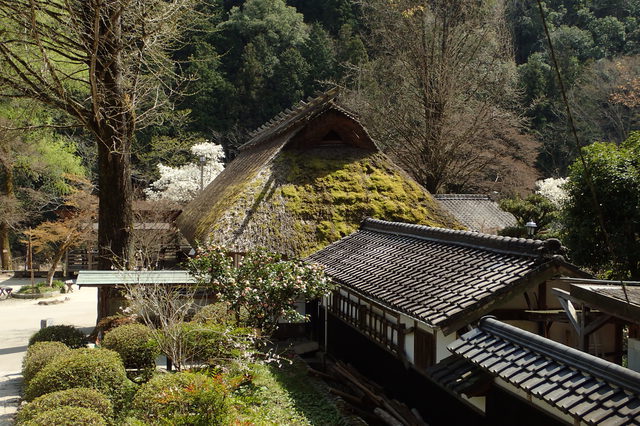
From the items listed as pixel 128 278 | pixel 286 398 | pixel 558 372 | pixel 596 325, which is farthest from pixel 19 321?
pixel 558 372

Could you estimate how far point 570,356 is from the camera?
14.9 ft

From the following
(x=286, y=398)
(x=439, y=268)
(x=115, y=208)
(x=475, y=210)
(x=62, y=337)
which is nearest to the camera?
(x=439, y=268)

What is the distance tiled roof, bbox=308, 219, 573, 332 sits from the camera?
259 inches

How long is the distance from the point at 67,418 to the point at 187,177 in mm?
27177

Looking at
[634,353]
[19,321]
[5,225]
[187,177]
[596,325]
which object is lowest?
[19,321]

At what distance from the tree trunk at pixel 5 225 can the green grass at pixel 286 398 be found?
21.9 metres

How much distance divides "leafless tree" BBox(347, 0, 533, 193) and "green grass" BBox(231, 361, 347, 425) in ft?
45.7

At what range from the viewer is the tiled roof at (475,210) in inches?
1119

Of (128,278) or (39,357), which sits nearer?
(39,357)

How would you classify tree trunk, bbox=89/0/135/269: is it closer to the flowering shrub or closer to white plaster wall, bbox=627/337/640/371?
the flowering shrub

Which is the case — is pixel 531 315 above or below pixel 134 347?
above

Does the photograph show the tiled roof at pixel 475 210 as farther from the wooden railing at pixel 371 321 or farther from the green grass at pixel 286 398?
the green grass at pixel 286 398

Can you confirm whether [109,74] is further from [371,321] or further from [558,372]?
[558,372]

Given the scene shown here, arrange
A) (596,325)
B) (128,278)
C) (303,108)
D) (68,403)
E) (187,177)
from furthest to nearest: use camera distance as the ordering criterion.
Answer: (187,177), (303,108), (128,278), (68,403), (596,325)
